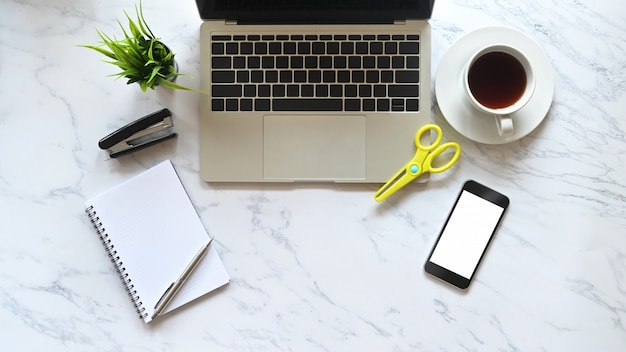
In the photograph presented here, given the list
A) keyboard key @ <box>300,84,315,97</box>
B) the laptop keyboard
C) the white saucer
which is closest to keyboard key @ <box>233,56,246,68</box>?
the laptop keyboard

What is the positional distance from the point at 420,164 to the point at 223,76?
34 cm

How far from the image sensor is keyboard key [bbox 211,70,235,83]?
2.86 ft

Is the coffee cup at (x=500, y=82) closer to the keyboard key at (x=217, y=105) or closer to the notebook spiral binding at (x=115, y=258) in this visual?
the keyboard key at (x=217, y=105)

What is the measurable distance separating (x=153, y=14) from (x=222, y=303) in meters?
0.49

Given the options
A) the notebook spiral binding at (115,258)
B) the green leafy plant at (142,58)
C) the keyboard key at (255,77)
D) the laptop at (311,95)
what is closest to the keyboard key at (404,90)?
the laptop at (311,95)

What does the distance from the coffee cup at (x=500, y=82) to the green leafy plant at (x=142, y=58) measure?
1.44 ft

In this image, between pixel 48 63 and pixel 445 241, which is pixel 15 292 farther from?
pixel 445 241

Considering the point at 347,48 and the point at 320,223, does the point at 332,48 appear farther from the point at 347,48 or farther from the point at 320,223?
the point at 320,223

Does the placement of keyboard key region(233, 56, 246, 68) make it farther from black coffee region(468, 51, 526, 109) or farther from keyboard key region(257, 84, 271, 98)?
black coffee region(468, 51, 526, 109)

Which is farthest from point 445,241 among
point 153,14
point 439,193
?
point 153,14

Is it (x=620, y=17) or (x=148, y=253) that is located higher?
(x=620, y=17)

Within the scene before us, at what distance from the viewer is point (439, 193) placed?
89 centimetres

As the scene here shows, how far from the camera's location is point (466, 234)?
87cm

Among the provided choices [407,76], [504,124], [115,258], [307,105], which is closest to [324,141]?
[307,105]
